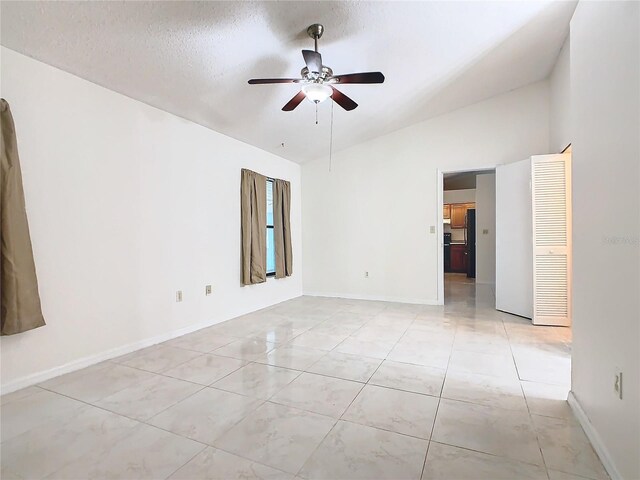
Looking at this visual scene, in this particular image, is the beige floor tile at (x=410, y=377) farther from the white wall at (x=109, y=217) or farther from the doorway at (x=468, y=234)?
the doorway at (x=468, y=234)

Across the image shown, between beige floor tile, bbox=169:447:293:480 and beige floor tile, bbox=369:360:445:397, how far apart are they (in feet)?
3.62

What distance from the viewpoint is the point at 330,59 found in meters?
3.01

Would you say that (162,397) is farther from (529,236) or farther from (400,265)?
(529,236)

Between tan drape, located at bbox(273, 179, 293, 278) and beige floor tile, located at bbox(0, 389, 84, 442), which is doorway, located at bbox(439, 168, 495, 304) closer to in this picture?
tan drape, located at bbox(273, 179, 293, 278)

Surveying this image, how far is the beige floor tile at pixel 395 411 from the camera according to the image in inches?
72.7

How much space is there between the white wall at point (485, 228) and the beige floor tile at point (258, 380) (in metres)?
6.09

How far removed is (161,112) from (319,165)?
9.91 ft

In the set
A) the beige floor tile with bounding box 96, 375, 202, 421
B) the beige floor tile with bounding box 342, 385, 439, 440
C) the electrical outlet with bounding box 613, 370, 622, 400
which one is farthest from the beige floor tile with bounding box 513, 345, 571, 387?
the beige floor tile with bounding box 96, 375, 202, 421

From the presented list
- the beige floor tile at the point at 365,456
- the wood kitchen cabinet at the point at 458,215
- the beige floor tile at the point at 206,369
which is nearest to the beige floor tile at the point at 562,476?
the beige floor tile at the point at 365,456

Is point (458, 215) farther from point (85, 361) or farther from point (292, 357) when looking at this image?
point (85, 361)

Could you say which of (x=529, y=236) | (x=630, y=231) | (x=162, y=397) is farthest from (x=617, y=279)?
(x=529, y=236)

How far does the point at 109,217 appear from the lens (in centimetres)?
296

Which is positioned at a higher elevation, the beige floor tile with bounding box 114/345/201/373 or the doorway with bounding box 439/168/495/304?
the doorway with bounding box 439/168/495/304

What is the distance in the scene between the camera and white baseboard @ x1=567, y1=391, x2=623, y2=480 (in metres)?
1.43
